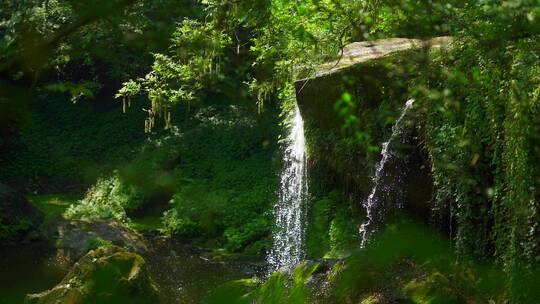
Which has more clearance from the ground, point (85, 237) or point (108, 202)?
point (108, 202)

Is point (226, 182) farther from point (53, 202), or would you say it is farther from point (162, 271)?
point (162, 271)

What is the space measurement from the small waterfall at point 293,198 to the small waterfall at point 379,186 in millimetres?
2282

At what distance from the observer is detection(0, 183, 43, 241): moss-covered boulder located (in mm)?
14359

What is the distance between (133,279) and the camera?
8281mm

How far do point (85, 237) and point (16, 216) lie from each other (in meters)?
2.25

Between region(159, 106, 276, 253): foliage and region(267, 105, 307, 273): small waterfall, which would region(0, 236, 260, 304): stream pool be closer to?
region(267, 105, 307, 273): small waterfall

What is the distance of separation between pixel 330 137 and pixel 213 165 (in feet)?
31.7

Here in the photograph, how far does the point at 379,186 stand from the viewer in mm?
9586

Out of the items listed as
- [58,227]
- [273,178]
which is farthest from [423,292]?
[273,178]

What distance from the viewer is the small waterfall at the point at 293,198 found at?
1240cm

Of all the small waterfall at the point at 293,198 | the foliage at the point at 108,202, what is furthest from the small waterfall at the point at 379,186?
the foliage at the point at 108,202

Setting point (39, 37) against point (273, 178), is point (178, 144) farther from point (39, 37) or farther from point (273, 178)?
point (39, 37)

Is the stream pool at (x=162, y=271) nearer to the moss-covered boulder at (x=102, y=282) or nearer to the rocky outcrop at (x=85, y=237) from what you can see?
the rocky outcrop at (x=85, y=237)

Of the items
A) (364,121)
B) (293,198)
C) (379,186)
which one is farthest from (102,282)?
(293,198)
